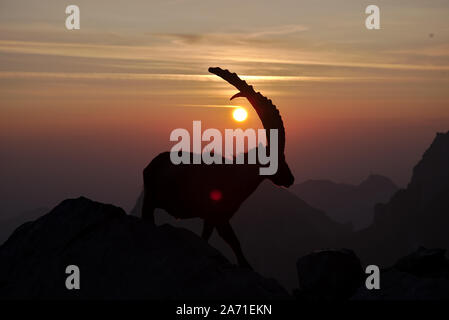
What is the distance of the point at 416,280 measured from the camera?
14.6m

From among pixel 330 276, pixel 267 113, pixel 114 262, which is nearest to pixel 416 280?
pixel 330 276

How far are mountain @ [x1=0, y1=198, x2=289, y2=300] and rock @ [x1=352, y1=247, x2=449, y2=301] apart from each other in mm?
2255

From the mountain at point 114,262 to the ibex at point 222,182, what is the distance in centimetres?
59

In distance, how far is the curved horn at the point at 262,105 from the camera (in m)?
14.3

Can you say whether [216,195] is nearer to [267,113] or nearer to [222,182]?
[222,182]

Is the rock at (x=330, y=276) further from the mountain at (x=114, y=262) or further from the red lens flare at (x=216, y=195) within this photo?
the red lens flare at (x=216, y=195)

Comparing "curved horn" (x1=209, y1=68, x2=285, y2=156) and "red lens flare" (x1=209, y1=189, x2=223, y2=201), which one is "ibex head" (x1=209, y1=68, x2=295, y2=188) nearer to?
"curved horn" (x1=209, y1=68, x2=285, y2=156)

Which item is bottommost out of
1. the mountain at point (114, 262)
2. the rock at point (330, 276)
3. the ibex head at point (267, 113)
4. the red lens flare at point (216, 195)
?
the rock at point (330, 276)

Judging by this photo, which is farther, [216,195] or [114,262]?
[216,195]

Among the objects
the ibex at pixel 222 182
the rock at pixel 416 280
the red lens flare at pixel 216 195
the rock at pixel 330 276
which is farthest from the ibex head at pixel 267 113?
the rock at pixel 416 280

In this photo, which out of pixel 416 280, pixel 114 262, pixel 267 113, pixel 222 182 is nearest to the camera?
pixel 114 262

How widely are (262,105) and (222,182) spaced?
6.49 feet

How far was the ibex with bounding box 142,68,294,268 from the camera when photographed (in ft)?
47.2
